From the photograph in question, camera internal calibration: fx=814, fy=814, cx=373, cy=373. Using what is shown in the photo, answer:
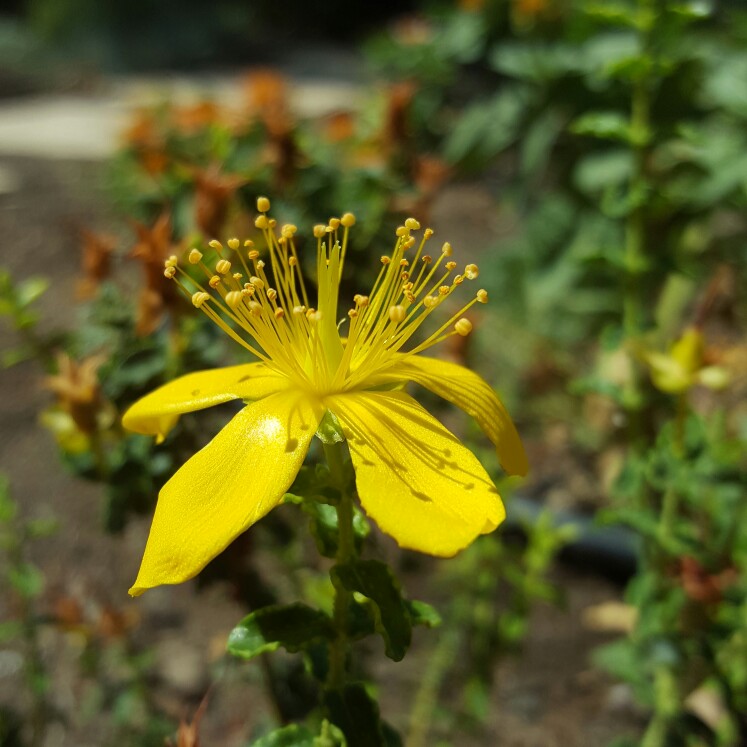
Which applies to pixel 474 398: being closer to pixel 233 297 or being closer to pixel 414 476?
pixel 414 476

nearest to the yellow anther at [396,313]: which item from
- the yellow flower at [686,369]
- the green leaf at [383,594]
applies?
the green leaf at [383,594]

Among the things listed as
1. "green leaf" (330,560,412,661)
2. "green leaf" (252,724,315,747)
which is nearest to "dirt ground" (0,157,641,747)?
"green leaf" (252,724,315,747)

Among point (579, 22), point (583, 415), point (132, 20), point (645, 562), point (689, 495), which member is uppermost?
point (579, 22)

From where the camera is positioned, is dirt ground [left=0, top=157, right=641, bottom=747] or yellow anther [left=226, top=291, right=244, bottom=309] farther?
dirt ground [left=0, top=157, right=641, bottom=747]

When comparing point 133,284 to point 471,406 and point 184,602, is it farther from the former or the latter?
point 471,406

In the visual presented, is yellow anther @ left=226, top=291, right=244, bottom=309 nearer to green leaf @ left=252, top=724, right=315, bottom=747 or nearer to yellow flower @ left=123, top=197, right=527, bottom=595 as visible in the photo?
yellow flower @ left=123, top=197, right=527, bottom=595

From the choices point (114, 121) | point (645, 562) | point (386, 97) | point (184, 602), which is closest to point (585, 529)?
point (645, 562)

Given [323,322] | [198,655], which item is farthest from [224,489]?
[198,655]
